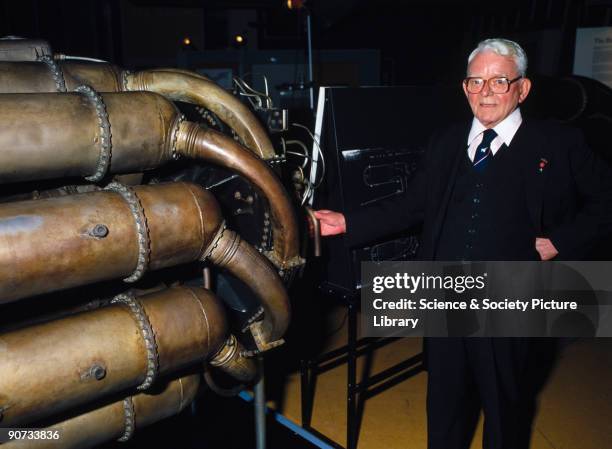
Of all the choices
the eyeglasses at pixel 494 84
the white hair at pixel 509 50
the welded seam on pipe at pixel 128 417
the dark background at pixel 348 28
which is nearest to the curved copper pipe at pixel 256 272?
the welded seam on pipe at pixel 128 417

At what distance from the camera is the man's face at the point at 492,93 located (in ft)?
5.99

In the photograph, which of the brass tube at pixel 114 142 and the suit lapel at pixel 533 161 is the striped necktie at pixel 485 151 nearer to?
the suit lapel at pixel 533 161

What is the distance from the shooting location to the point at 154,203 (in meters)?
1.30

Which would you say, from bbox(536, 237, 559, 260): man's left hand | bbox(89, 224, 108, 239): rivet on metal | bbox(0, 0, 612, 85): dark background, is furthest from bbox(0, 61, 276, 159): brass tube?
bbox(0, 0, 612, 85): dark background

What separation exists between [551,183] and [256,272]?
3.71 ft

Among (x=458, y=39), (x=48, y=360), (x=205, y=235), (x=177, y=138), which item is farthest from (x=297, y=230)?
(x=458, y=39)

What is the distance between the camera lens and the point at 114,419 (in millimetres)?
1522

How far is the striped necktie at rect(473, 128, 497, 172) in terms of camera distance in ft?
6.21

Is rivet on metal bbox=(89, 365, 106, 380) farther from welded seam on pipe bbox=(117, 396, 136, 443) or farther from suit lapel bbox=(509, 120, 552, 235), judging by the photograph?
suit lapel bbox=(509, 120, 552, 235)

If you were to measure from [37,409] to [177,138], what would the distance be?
0.73 meters

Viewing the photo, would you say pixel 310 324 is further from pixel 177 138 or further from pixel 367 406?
pixel 177 138

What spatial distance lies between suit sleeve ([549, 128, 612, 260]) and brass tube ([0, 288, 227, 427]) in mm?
1299

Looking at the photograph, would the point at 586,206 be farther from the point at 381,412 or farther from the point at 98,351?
the point at 98,351

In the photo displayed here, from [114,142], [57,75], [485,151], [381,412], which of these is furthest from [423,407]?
[57,75]
